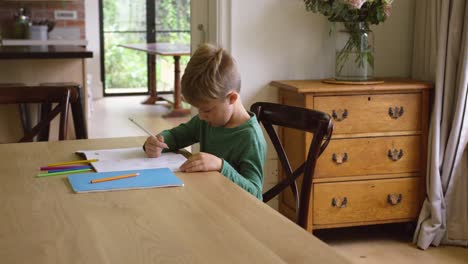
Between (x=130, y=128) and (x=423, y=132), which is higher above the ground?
(x=423, y=132)

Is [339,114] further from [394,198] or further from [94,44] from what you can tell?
[94,44]

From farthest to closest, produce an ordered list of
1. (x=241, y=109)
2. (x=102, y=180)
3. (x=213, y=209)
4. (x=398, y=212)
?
(x=398, y=212) → (x=241, y=109) → (x=102, y=180) → (x=213, y=209)

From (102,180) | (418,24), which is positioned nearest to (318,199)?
(418,24)

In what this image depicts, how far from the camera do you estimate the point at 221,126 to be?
6.48ft

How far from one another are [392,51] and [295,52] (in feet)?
1.88

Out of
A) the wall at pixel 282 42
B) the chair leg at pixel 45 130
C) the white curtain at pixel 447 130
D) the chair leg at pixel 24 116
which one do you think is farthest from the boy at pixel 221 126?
the chair leg at pixel 24 116

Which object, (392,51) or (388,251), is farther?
(392,51)

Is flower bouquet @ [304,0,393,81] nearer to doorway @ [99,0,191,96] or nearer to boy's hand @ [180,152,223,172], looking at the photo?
boy's hand @ [180,152,223,172]

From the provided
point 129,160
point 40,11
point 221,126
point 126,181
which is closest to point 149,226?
point 126,181

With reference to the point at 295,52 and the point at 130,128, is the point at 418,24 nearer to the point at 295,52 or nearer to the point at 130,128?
the point at 295,52

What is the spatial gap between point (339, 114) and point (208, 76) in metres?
1.55

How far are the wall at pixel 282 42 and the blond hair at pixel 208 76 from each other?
1.62 meters

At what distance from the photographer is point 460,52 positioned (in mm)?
3199

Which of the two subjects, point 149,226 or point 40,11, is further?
point 40,11
